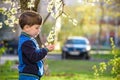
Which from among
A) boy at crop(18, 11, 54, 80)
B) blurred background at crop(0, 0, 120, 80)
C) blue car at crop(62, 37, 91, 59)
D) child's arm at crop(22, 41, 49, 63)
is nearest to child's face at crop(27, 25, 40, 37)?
boy at crop(18, 11, 54, 80)

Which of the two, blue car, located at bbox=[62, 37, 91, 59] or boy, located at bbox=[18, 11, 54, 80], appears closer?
boy, located at bbox=[18, 11, 54, 80]

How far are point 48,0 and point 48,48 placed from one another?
712 cm

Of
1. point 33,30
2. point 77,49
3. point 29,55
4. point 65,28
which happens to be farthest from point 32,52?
point 65,28

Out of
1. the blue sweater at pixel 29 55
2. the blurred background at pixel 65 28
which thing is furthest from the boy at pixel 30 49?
the blurred background at pixel 65 28

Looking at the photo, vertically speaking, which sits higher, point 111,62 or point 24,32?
point 24,32

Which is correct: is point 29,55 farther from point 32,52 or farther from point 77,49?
point 77,49

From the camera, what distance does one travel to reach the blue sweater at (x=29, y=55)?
6633mm

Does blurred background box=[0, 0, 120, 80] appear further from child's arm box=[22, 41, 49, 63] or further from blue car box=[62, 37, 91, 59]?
child's arm box=[22, 41, 49, 63]

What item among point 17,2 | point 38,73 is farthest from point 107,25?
point 38,73

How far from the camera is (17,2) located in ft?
45.9

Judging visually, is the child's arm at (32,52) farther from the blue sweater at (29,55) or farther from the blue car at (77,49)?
→ the blue car at (77,49)

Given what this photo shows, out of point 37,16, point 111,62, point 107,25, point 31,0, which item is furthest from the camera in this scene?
point 107,25

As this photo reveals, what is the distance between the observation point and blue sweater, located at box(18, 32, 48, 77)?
261 inches

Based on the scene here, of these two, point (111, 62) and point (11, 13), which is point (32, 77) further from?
point (11, 13)
